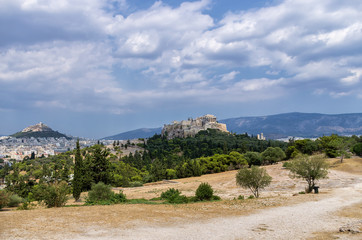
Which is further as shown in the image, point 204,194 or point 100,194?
point 100,194

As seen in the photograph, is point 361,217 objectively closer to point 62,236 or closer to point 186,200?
point 186,200

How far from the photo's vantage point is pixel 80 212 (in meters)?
17.5

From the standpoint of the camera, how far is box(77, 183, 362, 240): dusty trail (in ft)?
40.0

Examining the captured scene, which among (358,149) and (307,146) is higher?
(307,146)

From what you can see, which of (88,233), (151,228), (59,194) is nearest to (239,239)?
(151,228)

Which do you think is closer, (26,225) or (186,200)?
(26,225)

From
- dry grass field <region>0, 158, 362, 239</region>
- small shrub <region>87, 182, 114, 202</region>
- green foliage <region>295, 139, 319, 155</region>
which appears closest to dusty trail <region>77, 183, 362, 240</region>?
dry grass field <region>0, 158, 362, 239</region>

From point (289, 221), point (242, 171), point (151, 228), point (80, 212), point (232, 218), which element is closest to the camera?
point (151, 228)

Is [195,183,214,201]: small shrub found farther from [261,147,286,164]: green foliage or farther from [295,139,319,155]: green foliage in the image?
[295,139,319,155]: green foliage

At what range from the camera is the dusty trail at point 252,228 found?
12.2 m

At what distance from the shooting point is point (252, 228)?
13.9 metres

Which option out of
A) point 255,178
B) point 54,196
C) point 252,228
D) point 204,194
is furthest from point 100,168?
point 252,228

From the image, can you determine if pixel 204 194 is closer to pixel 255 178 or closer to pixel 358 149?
pixel 255 178

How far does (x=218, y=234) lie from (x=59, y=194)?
49.3 ft
